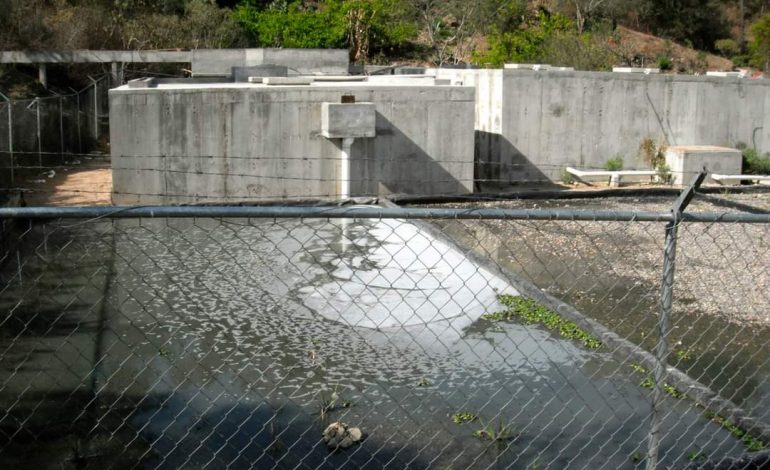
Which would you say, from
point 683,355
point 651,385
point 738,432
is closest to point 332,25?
point 683,355

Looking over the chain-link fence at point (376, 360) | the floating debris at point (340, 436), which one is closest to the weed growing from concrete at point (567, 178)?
the chain-link fence at point (376, 360)

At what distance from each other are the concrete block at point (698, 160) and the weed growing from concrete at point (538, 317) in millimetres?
12595

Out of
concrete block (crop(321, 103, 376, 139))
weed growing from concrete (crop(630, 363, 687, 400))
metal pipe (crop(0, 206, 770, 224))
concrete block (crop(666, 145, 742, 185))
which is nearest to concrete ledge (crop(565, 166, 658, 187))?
concrete block (crop(666, 145, 742, 185))

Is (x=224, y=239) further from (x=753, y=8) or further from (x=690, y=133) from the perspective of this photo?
(x=753, y=8)

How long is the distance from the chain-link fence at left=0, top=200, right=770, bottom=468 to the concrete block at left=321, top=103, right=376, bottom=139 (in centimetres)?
556

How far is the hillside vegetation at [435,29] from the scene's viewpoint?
109 feet

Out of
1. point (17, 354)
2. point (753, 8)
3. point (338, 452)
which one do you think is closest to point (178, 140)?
point (17, 354)

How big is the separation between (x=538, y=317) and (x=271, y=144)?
10276 millimetres

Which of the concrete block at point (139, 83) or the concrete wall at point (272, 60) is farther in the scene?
the concrete wall at point (272, 60)

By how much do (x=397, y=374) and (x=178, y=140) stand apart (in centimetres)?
1162

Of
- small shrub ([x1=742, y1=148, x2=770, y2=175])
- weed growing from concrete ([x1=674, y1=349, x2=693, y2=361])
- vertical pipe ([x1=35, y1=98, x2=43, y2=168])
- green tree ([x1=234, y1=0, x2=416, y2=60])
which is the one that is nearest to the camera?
weed growing from concrete ([x1=674, y1=349, x2=693, y2=361])

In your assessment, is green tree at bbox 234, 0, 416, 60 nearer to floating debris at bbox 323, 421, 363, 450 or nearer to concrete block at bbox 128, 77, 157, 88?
concrete block at bbox 128, 77, 157, 88

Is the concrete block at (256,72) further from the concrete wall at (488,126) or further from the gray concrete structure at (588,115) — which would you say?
the concrete wall at (488,126)

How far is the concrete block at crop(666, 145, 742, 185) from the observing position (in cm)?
2228
